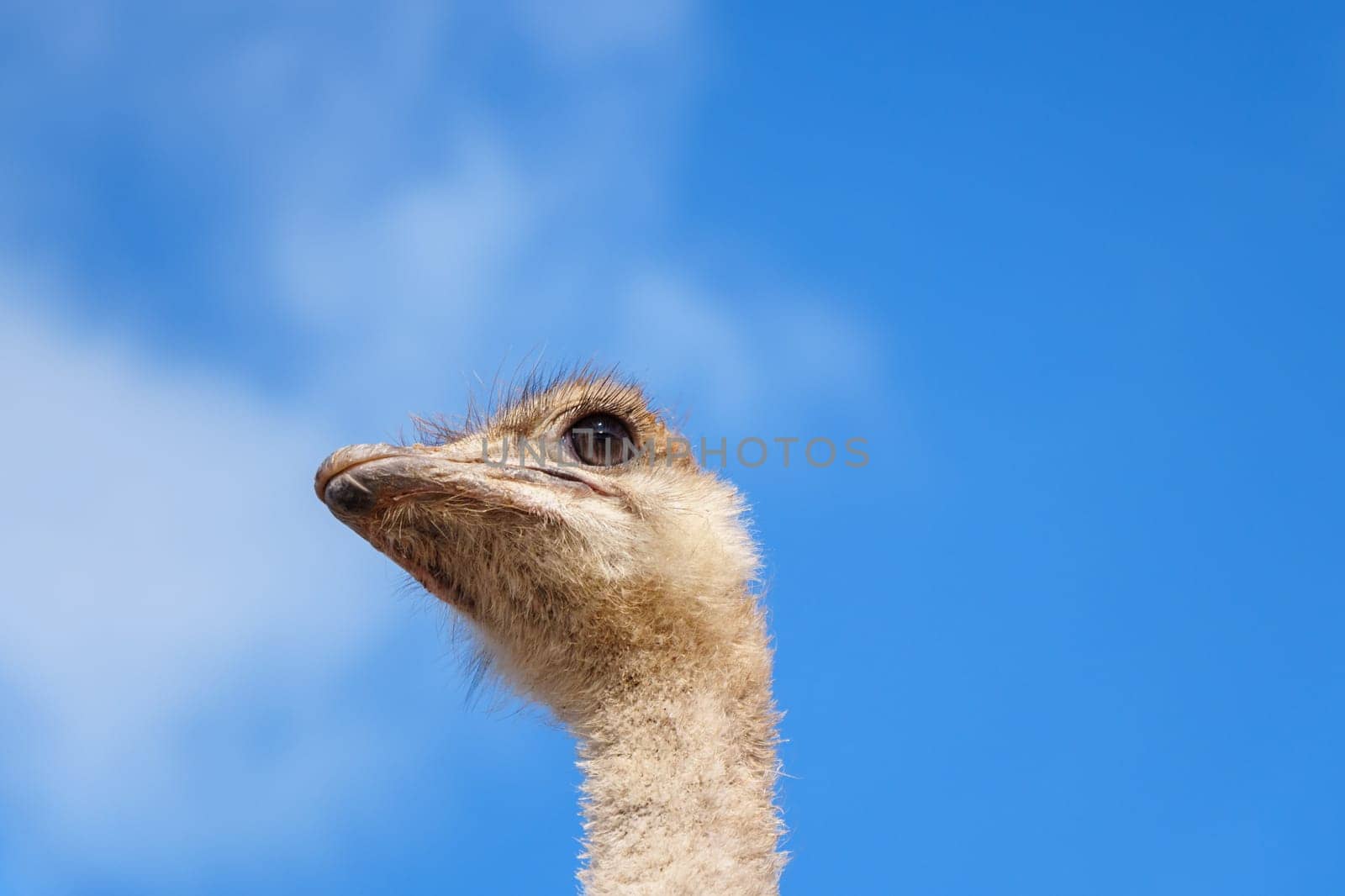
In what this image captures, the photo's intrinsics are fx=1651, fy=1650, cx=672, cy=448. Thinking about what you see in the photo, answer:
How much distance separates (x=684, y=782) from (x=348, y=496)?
3.39 ft

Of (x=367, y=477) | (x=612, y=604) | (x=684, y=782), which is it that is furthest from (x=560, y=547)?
(x=684, y=782)

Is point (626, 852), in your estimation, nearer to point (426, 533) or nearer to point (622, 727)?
point (622, 727)

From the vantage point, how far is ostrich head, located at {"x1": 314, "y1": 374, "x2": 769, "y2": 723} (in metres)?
3.96

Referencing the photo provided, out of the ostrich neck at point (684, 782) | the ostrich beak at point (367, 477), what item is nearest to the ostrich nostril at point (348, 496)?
the ostrich beak at point (367, 477)

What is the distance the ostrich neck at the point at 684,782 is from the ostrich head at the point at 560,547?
0.14ft

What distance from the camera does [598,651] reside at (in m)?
4.12

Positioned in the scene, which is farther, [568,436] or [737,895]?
[568,436]

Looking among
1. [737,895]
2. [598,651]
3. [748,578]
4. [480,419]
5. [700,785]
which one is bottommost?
[737,895]

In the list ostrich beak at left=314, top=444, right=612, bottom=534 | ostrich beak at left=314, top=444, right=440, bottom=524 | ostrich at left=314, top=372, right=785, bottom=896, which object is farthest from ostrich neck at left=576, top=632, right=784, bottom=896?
ostrich beak at left=314, top=444, right=440, bottom=524

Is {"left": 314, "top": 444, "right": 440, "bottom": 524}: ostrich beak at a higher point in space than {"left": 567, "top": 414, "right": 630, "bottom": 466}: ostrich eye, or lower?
lower

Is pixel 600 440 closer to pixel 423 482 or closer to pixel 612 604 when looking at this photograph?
pixel 612 604

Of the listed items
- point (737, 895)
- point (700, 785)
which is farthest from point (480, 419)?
point (737, 895)

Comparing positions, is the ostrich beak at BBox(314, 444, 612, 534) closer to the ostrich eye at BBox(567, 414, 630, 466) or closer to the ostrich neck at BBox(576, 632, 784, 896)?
the ostrich eye at BBox(567, 414, 630, 466)

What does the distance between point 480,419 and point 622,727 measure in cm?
96
